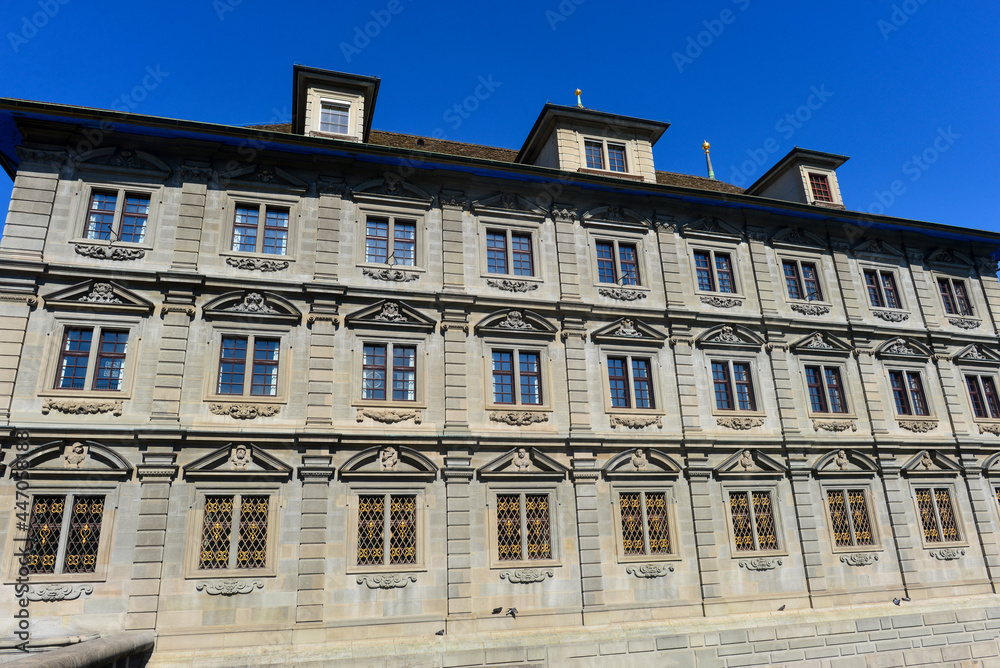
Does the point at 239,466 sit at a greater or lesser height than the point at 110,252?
lesser

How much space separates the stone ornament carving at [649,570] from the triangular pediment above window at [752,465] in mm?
3304

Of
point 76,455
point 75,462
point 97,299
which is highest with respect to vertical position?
point 97,299

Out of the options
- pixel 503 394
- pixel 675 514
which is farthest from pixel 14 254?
pixel 675 514

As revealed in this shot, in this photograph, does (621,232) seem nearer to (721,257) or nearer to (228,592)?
(721,257)

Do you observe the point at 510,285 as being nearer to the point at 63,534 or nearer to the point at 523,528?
the point at 523,528

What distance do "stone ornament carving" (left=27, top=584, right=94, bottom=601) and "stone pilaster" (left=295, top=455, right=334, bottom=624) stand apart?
4.47 metres

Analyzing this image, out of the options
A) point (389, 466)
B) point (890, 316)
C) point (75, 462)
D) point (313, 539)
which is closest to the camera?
point (75, 462)

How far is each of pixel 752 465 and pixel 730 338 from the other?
4.02 metres

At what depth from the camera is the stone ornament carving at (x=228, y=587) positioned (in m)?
15.2

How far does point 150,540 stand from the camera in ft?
49.5

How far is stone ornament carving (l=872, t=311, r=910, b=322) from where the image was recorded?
23.4m

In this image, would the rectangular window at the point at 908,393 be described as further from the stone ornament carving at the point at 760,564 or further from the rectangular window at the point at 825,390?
the stone ornament carving at the point at 760,564

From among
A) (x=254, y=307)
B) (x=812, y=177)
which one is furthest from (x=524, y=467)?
(x=812, y=177)

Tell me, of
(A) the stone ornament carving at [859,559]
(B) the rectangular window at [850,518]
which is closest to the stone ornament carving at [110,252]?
(B) the rectangular window at [850,518]
